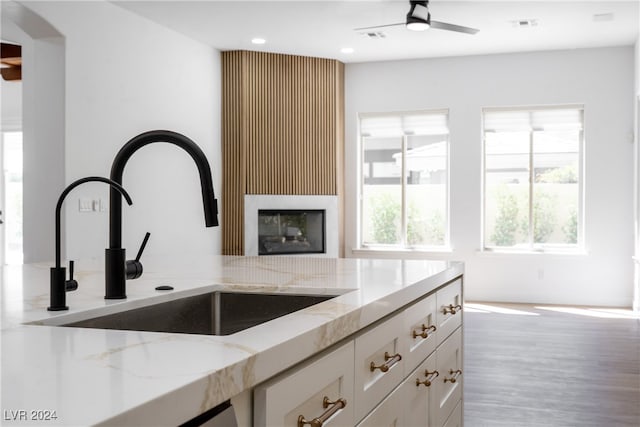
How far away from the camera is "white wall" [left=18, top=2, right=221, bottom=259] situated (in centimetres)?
527

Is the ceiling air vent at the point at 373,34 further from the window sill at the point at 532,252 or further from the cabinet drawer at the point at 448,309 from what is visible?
the cabinet drawer at the point at 448,309

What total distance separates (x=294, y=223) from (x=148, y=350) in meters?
6.95

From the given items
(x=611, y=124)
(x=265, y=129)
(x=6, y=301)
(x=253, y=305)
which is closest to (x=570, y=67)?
(x=611, y=124)

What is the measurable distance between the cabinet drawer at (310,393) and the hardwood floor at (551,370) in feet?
7.03

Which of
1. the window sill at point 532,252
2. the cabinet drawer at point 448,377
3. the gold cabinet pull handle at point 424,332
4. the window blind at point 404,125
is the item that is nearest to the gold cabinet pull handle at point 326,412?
the gold cabinet pull handle at point 424,332

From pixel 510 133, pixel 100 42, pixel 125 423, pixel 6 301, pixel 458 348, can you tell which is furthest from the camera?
pixel 510 133

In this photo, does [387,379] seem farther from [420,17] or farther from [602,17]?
[602,17]

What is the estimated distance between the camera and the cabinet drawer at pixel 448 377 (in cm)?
201

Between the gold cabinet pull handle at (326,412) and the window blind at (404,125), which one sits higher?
the window blind at (404,125)

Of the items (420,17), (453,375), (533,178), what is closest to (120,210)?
(453,375)

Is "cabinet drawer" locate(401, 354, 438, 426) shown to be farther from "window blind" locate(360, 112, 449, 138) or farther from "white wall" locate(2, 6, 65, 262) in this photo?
"window blind" locate(360, 112, 449, 138)

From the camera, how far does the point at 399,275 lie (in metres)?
1.85

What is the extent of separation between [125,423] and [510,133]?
25.0ft

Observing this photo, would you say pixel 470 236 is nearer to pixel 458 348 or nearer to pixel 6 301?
pixel 458 348
